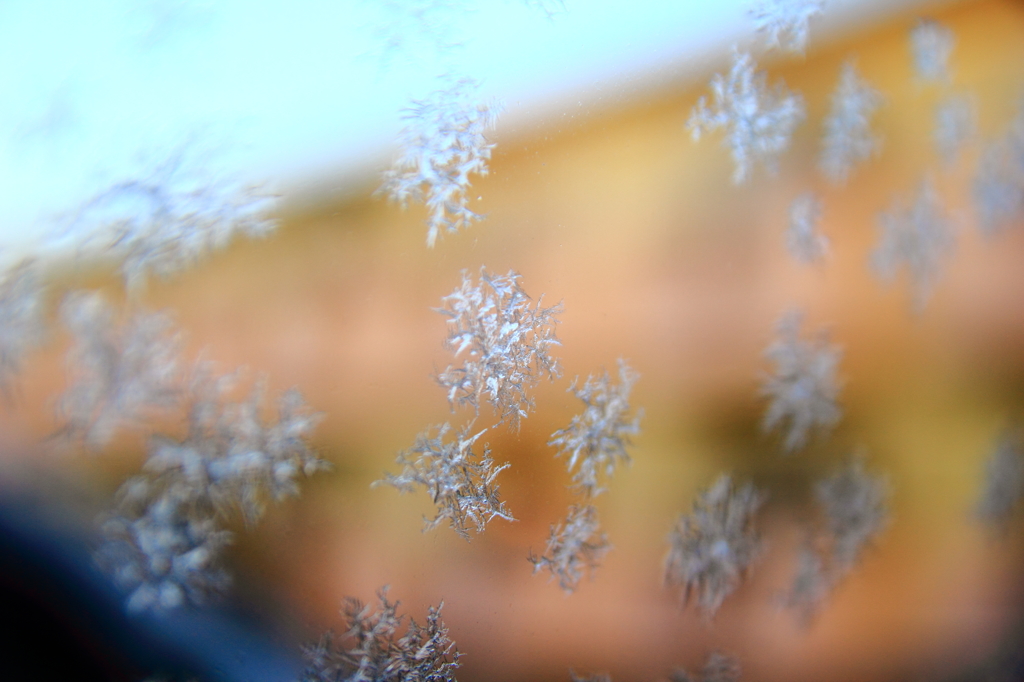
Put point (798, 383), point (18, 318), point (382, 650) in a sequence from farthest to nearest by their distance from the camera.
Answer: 1. point (798, 383)
2. point (382, 650)
3. point (18, 318)

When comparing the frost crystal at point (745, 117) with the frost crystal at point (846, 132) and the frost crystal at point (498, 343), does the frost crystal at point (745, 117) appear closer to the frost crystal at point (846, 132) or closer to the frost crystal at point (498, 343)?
the frost crystal at point (846, 132)

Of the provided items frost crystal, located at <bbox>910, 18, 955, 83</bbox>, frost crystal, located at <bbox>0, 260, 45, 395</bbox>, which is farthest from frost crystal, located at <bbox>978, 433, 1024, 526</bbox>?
frost crystal, located at <bbox>0, 260, 45, 395</bbox>

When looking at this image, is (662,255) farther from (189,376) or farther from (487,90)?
(189,376)

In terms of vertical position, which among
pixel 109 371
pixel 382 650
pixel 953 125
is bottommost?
pixel 382 650

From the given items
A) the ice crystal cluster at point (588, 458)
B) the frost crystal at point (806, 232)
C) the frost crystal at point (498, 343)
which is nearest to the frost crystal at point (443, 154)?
the frost crystal at point (498, 343)

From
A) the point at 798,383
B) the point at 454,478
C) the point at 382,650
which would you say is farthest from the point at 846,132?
the point at 382,650

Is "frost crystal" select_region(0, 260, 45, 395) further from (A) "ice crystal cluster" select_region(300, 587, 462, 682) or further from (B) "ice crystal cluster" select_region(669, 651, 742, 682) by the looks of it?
(B) "ice crystal cluster" select_region(669, 651, 742, 682)

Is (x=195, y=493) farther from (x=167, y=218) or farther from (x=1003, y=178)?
(x=1003, y=178)

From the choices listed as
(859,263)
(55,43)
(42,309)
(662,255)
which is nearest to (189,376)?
(42,309)
